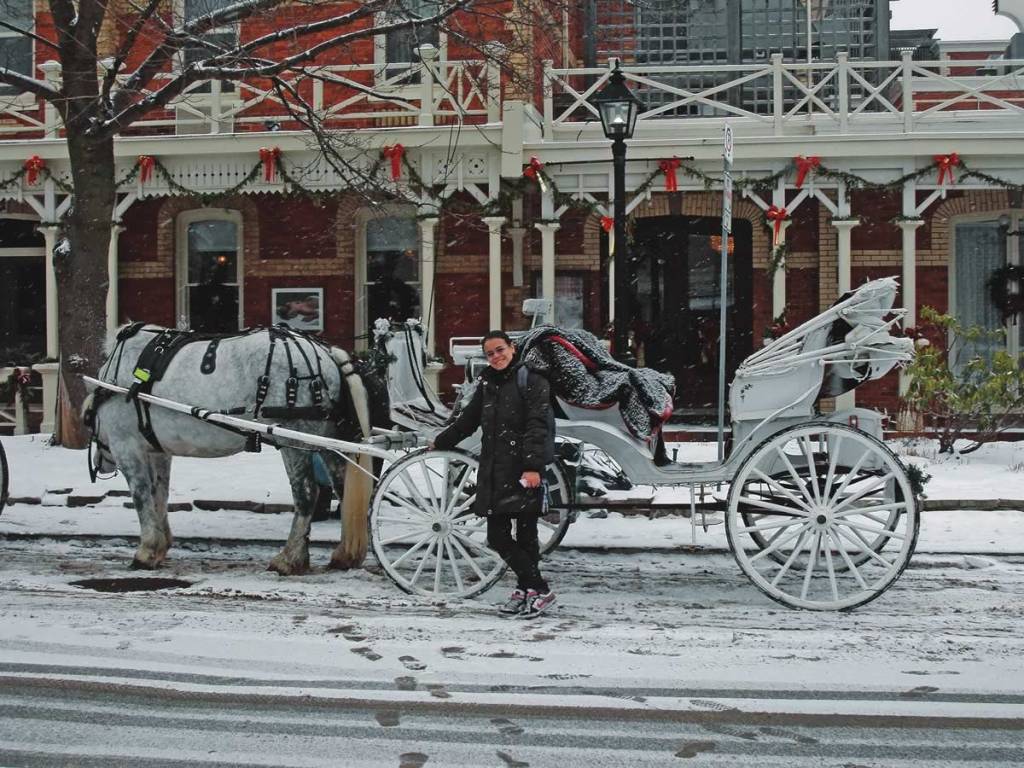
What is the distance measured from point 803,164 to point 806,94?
936mm

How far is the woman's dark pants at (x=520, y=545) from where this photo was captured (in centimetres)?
681

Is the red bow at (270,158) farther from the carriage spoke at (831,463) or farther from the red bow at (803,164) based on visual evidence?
the carriage spoke at (831,463)

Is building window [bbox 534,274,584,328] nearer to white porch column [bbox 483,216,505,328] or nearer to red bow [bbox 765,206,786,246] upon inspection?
white porch column [bbox 483,216,505,328]

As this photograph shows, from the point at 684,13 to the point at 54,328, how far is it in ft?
35.2

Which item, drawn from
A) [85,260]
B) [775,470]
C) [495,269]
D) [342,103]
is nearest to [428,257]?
[495,269]

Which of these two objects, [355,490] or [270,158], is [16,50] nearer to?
[270,158]

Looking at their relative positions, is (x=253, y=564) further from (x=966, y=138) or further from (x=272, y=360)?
(x=966, y=138)

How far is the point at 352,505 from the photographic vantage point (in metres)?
7.77

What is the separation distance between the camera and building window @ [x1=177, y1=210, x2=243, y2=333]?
1847cm

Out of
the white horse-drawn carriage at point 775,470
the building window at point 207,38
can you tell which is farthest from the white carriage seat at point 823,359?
the building window at point 207,38

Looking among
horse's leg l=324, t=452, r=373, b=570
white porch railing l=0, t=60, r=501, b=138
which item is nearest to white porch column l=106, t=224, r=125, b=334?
white porch railing l=0, t=60, r=501, b=138

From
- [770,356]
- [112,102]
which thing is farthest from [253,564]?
[112,102]

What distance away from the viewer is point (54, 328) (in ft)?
55.6

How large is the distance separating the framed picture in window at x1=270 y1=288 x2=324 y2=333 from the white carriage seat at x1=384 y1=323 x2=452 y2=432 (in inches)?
376
